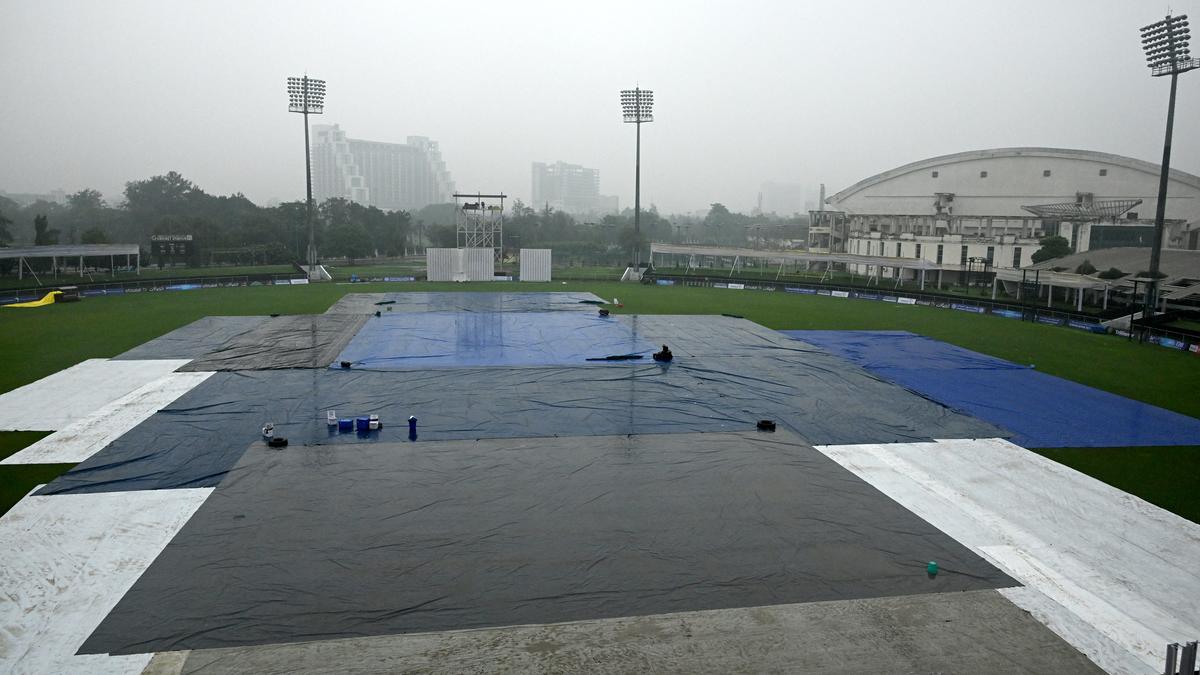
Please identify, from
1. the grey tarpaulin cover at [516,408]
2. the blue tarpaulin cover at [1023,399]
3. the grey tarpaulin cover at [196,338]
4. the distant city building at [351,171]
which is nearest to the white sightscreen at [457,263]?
the grey tarpaulin cover at [196,338]

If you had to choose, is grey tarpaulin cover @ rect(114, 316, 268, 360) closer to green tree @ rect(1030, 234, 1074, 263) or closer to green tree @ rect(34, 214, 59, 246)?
green tree @ rect(34, 214, 59, 246)

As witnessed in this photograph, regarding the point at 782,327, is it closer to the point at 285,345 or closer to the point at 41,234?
the point at 285,345

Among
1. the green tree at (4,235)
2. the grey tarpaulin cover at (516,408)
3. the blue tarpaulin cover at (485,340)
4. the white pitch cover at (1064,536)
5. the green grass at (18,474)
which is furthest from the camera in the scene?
the green tree at (4,235)

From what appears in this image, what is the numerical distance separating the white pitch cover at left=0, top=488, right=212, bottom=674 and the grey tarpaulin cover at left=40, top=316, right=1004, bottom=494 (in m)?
0.60

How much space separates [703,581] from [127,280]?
1578 inches

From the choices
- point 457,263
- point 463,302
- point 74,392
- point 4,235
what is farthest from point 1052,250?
point 4,235

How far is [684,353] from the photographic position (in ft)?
64.3

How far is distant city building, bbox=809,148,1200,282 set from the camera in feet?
140

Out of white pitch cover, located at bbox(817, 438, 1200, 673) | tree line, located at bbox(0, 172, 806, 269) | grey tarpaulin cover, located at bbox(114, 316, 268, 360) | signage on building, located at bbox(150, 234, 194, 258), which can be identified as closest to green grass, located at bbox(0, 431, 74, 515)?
grey tarpaulin cover, located at bbox(114, 316, 268, 360)

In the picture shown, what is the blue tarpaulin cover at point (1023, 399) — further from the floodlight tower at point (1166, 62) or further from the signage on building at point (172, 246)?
the signage on building at point (172, 246)

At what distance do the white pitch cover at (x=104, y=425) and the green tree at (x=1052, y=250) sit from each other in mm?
43638

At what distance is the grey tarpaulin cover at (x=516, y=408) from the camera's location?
10914 mm

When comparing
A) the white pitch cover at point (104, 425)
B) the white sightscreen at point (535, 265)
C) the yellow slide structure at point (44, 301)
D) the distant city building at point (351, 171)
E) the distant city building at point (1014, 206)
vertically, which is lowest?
the white pitch cover at point (104, 425)

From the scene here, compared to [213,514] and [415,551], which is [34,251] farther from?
[415,551]
